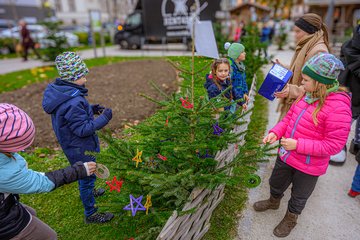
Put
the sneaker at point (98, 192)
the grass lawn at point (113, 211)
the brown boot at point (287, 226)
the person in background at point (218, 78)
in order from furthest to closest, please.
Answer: the person in background at point (218, 78)
the sneaker at point (98, 192)
the brown boot at point (287, 226)
the grass lawn at point (113, 211)

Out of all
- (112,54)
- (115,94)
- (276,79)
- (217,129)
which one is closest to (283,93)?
(276,79)

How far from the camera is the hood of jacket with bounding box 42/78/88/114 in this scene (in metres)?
2.44

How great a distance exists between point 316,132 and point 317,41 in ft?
4.42

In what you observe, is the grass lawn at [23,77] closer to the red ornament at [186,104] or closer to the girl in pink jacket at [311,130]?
the red ornament at [186,104]

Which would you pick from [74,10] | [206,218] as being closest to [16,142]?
[206,218]

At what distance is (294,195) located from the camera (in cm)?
266

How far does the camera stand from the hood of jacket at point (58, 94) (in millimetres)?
2443

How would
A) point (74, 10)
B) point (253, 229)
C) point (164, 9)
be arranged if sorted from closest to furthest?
point (253, 229) → point (164, 9) → point (74, 10)

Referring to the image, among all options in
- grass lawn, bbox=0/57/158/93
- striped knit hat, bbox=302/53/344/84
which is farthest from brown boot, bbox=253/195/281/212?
grass lawn, bbox=0/57/158/93

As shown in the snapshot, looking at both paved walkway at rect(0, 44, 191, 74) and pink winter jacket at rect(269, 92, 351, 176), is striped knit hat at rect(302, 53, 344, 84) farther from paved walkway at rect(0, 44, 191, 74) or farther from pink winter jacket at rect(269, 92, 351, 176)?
paved walkway at rect(0, 44, 191, 74)

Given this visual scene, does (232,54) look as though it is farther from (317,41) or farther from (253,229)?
(253,229)

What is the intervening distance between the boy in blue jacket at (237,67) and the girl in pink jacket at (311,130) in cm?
136

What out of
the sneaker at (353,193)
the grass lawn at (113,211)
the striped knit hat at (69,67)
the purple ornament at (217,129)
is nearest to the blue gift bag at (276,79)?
the grass lawn at (113,211)

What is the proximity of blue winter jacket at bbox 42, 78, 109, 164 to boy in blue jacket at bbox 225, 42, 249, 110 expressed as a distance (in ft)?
7.09
